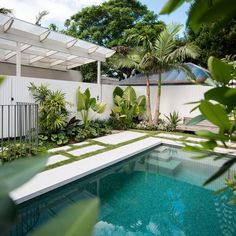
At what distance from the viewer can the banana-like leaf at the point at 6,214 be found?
25cm

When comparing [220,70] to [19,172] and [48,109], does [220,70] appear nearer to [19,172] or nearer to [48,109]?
[19,172]

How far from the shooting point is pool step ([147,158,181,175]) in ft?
22.7

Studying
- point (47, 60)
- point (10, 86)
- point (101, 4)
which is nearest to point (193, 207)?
point (10, 86)

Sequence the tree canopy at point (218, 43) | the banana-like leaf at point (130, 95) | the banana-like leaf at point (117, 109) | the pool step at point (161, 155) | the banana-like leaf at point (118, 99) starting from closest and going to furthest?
1. the pool step at point (161, 155)
2. the banana-like leaf at point (117, 109)
3. the banana-like leaf at point (118, 99)
4. the banana-like leaf at point (130, 95)
5. the tree canopy at point (218, 43)

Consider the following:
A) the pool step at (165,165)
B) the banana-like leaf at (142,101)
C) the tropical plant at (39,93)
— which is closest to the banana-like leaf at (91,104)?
the tropical plant at (39,93)

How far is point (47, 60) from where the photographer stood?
14.3m

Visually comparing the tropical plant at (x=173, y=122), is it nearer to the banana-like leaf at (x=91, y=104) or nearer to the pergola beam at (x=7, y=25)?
the banana-like leaf at (x=91, y=104)

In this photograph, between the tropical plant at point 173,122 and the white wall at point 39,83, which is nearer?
the white wall at point 39,83

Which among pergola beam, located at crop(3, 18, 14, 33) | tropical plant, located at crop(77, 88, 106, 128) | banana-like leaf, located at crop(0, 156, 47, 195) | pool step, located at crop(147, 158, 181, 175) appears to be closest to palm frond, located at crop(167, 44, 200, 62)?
tropical plant, located at crop(77, 88, 106, 128)

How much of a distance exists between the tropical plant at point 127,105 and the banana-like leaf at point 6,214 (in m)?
11.4

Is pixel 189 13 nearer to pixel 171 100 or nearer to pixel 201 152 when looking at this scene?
pixel 201 152

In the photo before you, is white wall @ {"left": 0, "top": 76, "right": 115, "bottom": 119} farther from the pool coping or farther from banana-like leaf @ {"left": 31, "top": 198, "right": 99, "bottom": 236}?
banana-like leaf @ {"left": 31, "top": 198, "right": 99, "bottom": 236}

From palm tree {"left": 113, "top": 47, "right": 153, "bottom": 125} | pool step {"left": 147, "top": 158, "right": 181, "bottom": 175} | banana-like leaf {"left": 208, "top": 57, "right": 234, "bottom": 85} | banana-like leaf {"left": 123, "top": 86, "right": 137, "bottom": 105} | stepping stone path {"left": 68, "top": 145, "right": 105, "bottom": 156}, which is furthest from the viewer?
banana-like leaf {"left": 123, "top": 86, "right": 137, "bottom": 105}

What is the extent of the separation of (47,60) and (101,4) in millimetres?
9731
